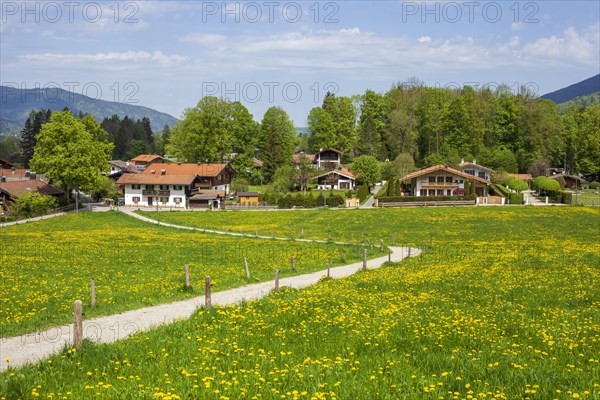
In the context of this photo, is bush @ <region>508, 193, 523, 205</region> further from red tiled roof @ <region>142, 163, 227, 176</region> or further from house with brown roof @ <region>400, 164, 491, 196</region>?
red tiled roof @ <region>142, 163, 227, 176</region>

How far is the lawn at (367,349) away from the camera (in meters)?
10.9

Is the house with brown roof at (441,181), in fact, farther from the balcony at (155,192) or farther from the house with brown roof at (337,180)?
the balcony at (155,192)

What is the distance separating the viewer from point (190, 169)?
108 meters

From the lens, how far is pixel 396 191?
95.5m

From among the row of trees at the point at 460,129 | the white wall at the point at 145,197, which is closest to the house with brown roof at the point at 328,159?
the row of trees at the point at 460,129

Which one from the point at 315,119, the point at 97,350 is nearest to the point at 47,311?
the point at 97,350

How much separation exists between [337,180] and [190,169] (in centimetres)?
3312

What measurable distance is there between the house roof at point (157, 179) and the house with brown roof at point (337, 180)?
30.8m

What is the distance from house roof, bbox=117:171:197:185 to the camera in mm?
101875

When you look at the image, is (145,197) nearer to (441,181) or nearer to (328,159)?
(328,159)

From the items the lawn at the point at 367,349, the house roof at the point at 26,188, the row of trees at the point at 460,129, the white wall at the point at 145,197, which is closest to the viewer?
the lawn at the point at 367,349

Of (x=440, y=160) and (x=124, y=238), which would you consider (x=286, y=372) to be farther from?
(x=440, y=160)

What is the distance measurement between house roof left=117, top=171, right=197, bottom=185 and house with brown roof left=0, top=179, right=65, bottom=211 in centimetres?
1224

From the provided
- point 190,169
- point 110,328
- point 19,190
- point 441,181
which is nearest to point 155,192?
point 190,169
